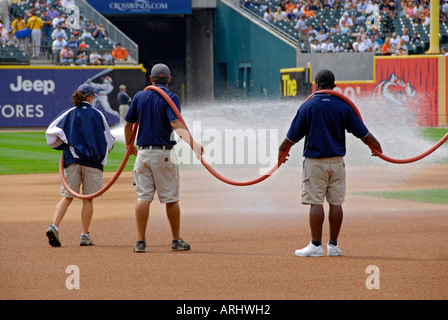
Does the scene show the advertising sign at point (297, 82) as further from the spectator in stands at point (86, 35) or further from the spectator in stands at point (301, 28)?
the spectator in stands at point (86, 35)

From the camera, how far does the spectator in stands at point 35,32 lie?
30.8 m

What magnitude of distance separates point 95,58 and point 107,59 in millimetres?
582

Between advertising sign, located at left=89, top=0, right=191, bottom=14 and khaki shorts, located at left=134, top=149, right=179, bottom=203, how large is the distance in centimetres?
3127

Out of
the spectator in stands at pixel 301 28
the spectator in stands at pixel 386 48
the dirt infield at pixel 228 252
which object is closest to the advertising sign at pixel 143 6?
the spectator in stands at pixel 301 28

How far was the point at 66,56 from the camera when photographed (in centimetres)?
3120

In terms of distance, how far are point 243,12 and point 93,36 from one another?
8.58m

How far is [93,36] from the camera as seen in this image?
32375mm

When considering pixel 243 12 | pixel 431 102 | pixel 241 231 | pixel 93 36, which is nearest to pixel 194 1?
pixel 243 12

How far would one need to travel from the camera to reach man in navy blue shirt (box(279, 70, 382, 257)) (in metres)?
7.06

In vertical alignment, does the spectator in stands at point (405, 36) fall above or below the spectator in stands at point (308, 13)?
below

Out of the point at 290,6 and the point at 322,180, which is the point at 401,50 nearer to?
the point at 290,6

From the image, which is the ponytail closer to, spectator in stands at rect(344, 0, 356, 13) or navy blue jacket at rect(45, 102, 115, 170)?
navy blue jacket at rect(45, 102, 115, 170)

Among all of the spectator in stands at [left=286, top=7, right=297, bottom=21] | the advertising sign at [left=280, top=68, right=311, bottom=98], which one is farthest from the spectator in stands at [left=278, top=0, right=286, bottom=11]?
the advertising sign at [left=280, top=68, right=311, bottom=98]

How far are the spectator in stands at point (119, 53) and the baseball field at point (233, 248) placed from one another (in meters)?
18.4
